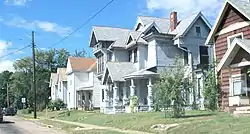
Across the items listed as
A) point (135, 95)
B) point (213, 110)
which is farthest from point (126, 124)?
point (135, 95)

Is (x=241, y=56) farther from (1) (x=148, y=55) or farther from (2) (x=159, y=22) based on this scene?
(2) (x=159, y=22)

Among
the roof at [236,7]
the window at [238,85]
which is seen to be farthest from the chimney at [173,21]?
the window at [238,85]

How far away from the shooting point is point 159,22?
4406 centimetres

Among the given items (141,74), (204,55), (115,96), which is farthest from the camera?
(115,96)

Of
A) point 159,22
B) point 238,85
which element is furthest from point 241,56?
point 159,22

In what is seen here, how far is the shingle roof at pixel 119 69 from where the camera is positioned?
39.7 m

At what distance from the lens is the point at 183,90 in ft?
78.6

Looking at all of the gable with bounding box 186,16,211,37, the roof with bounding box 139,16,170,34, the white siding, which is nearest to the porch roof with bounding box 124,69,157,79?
the white siding

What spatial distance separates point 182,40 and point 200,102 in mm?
7935

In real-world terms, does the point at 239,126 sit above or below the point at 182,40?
below

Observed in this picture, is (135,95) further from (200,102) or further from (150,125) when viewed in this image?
(150,125)

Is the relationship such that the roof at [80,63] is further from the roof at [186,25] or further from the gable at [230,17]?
the gable at [230,17]

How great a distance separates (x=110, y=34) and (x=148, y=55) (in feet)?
28.5

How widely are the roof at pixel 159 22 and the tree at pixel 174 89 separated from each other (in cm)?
1879
